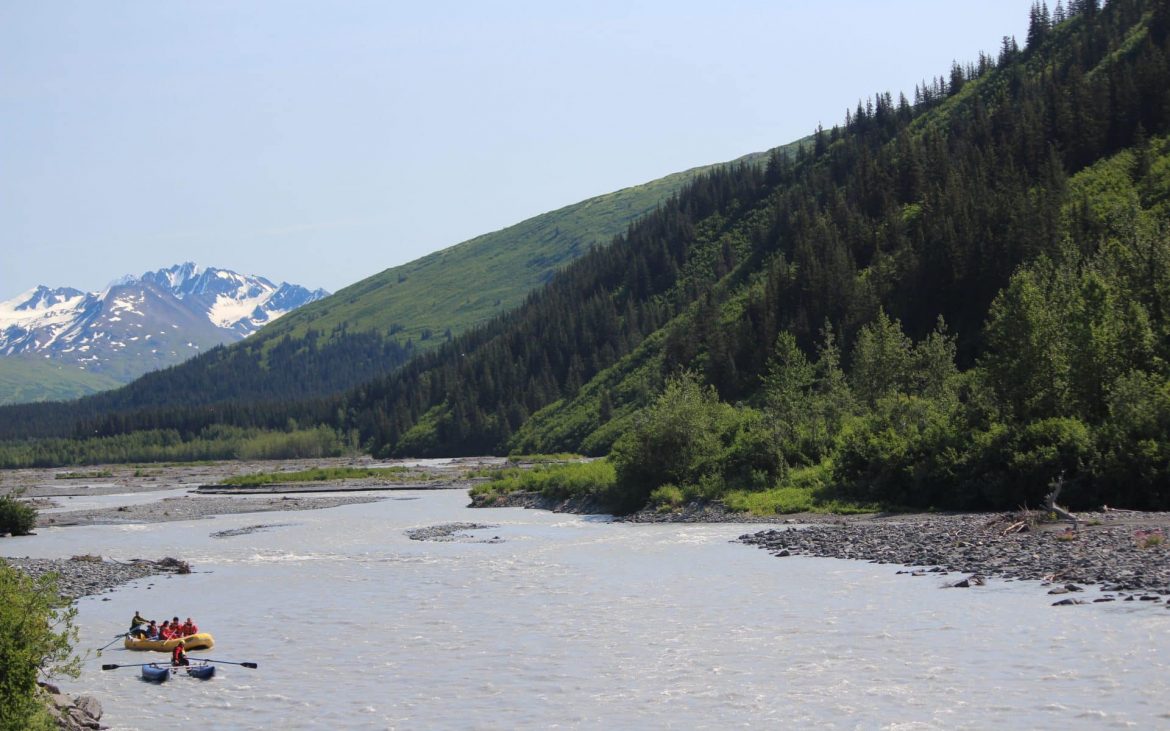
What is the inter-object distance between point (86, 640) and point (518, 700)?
1617 cm

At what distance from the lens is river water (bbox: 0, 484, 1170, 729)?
81.1 feet

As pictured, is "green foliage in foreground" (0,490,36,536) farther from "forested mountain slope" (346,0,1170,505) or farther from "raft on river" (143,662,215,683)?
"raft on river" (143,662,215,683)

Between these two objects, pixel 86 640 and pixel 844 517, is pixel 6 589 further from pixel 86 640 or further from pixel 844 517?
pixel 844 517

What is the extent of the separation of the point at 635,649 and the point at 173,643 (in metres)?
13.0

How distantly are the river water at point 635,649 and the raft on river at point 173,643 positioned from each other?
0.34 meters

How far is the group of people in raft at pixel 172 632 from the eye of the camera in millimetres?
30812

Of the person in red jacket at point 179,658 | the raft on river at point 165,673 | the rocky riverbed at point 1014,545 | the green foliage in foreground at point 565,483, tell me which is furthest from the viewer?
the green foliage in foreground at point 565,483

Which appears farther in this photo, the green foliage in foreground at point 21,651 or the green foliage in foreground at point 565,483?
the green foliage in foreground at point 565,483

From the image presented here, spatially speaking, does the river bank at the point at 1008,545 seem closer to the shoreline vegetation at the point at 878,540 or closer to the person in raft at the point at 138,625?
the shoreline vegetation at the point at 878,540

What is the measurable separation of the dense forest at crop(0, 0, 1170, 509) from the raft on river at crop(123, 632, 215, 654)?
37.8 metres

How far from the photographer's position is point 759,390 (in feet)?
406

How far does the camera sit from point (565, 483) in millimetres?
85500

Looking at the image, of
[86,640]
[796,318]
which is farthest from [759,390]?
[86,640]

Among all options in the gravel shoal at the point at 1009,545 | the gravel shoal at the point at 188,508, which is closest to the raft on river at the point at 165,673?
the gravel shoal at the point at 1009,545
